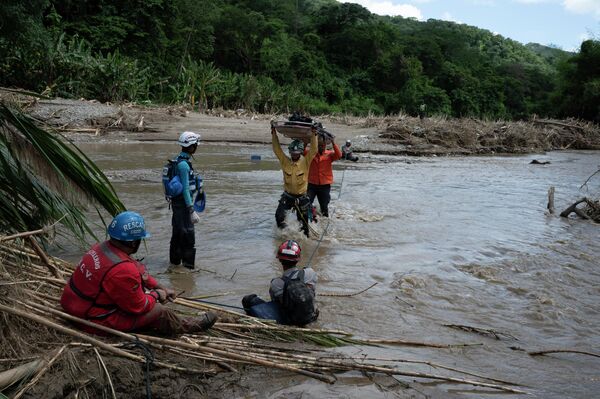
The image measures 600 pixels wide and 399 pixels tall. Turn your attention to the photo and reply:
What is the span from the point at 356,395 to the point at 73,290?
2.08m

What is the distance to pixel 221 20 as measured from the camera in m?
45.5

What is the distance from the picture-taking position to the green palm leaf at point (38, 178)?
13.1 ft

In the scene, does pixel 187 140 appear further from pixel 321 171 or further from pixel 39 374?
pixel 39 374

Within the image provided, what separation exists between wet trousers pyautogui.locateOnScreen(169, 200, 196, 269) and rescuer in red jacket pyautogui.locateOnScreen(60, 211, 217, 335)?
289 cm

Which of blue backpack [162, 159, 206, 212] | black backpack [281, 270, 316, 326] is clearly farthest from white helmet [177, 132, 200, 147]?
black backpack [281, 270, 316, 326]

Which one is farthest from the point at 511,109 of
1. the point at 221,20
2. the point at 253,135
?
the point at 253,135

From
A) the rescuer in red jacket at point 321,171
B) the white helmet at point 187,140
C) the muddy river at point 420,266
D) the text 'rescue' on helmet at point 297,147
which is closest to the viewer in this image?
the muddy river at point 420,266

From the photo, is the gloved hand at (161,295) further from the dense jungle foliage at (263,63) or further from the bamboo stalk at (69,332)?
the dense jungle foliage at (263,63)

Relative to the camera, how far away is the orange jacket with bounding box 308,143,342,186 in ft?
32.9

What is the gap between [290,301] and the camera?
17.1 feet

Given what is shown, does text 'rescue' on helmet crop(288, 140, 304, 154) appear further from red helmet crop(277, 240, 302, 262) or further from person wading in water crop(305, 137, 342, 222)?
red helmet crop(277, 240, 302, 262)

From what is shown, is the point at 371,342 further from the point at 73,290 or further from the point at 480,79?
the point at 480,79

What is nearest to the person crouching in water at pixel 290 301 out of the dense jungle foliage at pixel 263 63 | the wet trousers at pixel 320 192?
the wet trousers at pixel 320 192

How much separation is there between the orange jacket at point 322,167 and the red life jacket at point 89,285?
6.29 meters
